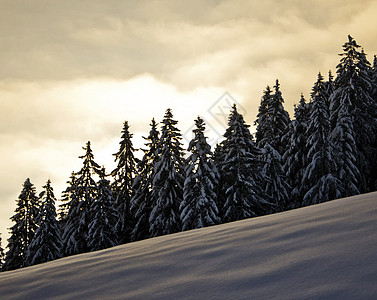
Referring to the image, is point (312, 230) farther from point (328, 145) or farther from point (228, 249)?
point (328, 145)

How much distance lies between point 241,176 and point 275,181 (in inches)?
211

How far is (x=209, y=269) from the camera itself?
13.6 feet

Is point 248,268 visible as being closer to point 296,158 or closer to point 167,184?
point 167,184

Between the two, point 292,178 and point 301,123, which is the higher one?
point 301,123

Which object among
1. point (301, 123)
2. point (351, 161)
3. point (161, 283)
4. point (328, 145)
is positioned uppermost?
point (301, 123)

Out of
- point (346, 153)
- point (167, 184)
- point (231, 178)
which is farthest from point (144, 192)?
point (346, 153)

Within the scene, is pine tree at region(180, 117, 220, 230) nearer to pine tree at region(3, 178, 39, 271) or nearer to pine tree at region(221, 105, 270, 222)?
pine tree at region(221, 105, 270, 222)

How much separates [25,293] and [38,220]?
3218 centimetres

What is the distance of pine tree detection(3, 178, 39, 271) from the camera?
38.3 metres

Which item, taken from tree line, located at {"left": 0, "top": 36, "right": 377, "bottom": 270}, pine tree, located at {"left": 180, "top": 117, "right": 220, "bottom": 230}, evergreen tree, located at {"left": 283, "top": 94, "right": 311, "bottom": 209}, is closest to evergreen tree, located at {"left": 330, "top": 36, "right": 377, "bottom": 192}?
tree line, located at {"left": 0, "top": 36, "right": 377, "bottom": 270}

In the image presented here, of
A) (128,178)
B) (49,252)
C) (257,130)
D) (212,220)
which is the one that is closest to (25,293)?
(212,220)

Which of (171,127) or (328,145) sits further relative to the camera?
(171,127)

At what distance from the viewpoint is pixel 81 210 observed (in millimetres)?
34781

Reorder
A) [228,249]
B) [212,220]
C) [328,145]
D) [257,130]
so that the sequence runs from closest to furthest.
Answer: [228,249] → [212,220] → [328,145] → [257,130]
